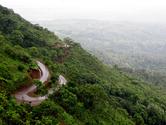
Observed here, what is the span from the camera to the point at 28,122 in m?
29.8

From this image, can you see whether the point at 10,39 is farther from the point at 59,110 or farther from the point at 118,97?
the point at 59,110

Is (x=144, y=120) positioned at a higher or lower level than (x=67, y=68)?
lower

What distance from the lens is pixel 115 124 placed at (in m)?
41.2

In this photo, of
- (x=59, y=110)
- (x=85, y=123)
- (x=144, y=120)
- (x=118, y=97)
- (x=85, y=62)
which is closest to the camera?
(x=59, y=110)

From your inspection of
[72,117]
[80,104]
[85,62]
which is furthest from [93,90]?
[85,62]

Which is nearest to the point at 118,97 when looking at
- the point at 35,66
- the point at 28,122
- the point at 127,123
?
the point at 127,123

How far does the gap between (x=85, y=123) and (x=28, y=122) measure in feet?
30.0

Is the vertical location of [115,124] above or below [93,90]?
below

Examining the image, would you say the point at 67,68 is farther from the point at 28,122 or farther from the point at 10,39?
the point at 28,122

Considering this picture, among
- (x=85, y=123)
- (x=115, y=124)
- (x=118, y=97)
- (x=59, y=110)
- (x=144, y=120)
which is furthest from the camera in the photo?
(x=118, y=97)

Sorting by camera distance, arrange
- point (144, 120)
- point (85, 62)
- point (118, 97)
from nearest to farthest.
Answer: point (144, 120) < point (118, 97) < point (85, 62)

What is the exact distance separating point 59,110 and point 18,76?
6.43 meters

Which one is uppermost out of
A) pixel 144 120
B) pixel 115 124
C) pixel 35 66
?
pixel 35 66

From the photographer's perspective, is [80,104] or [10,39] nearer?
[80,104]
